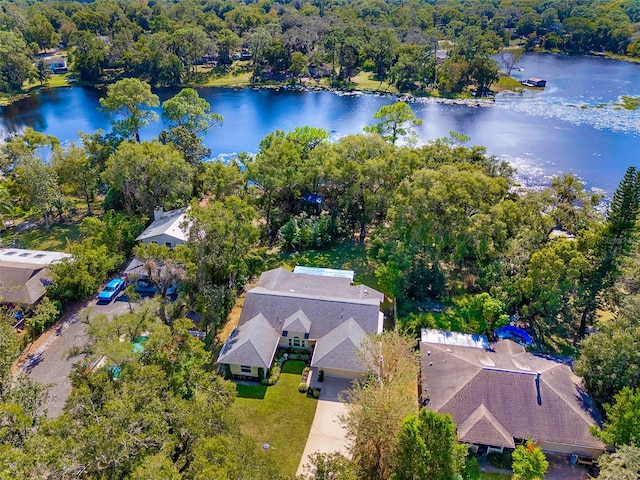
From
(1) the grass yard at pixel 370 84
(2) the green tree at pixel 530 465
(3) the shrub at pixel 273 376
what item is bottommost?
(3) the shrub at pixel 273 376

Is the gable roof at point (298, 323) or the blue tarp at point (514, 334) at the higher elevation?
the gable roof at point (298, 323)

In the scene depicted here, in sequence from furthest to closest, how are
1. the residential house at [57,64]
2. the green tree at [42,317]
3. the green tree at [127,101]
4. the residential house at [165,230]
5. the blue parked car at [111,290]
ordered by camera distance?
the residential house at [57,64], the green tree at [127,101], the residential house at [165,230], the blue parked car at [111,290], the green tree at [42,317]

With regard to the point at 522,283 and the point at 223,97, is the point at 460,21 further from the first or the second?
the point at 522,283

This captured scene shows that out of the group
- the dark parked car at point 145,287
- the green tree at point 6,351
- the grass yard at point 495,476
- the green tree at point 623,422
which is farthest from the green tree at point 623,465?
the dark parked car at point 145,287

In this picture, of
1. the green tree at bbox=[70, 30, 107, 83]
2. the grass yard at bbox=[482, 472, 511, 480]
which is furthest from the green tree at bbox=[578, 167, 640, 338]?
the green tree at bbox=[70, 30, 107, 83]

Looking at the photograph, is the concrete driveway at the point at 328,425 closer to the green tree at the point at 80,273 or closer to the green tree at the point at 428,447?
the green tree at the point at 428,447

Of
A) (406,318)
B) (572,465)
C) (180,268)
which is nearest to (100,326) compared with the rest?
(180,268)

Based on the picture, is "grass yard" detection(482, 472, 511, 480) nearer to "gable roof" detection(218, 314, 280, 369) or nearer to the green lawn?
"gable roof" detection(218, 314, 280, 369)
